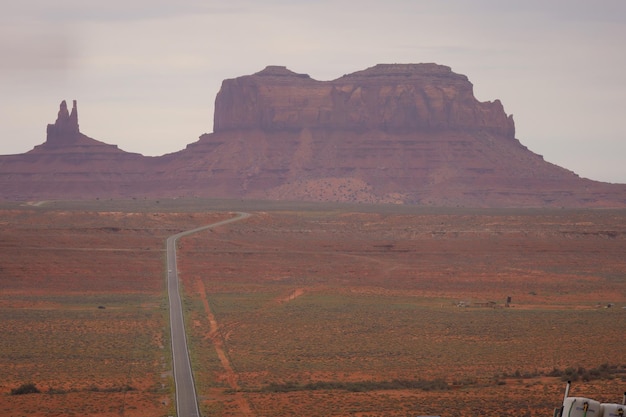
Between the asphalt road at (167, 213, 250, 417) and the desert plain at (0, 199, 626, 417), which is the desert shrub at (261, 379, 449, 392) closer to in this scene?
the desert plain at (0, 199, 626, 417)

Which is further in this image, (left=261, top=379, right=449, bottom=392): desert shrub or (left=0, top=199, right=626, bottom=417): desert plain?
(left=261, top=379, right=449, bottom=392): desert shrub

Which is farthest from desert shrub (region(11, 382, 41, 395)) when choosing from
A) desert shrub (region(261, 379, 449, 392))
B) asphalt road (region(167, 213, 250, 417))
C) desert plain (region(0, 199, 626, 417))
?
desert shrub (region(261, 379, 449, 392))

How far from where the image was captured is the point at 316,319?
61.6 meters

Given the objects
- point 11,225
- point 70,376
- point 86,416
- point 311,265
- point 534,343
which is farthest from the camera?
point 11,225

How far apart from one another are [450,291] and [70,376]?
40.0 m

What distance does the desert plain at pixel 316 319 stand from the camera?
129ft

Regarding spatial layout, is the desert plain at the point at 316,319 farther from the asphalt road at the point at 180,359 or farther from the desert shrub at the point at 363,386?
the asphalt road at the point at 180,359

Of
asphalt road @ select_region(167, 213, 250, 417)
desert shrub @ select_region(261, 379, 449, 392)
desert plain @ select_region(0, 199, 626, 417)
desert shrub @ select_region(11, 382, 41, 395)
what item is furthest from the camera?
desert shrub @ select_region(261, 379, 449, 392)

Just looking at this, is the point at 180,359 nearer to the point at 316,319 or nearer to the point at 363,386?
the point at 363,386

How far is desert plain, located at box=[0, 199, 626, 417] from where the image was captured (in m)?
39.4

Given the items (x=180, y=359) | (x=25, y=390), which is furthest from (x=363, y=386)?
(x=25, y=390)

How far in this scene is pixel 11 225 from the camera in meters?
124

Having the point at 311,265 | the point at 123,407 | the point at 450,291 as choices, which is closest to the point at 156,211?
the point at 311,265

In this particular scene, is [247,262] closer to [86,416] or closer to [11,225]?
[11,225]
